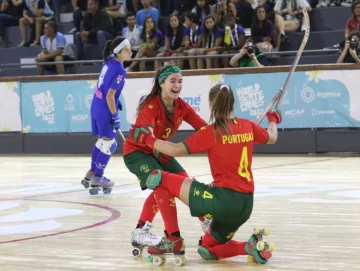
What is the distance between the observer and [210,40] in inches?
714

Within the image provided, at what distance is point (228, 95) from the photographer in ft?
19.3

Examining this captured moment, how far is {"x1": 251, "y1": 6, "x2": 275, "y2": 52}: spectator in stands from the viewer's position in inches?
695

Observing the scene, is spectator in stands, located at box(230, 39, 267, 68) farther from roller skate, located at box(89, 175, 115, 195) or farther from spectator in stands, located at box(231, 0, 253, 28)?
roller skate, located at box(89, 175, 115, 195)

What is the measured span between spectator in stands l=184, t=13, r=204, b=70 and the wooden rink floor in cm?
462

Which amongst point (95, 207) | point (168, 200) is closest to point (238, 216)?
point (168, 200)

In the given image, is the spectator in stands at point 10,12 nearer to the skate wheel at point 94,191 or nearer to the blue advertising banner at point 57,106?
the blue advertising banner at point 57,106

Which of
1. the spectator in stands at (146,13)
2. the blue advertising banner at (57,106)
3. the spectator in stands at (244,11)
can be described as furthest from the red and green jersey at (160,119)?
the spectator in stands at (146,13)

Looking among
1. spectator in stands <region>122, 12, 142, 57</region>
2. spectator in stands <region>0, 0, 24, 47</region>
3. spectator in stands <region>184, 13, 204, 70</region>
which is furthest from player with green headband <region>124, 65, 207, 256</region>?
spectator in stands <region>0, 0, 24, 47</region>

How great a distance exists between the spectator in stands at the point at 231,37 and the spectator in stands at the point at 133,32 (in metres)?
2.58

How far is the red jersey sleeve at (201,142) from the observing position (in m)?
5.87

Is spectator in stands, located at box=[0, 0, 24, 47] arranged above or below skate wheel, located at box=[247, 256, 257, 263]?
above

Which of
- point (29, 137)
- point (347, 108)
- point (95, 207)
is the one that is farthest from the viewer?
point (29, 137)

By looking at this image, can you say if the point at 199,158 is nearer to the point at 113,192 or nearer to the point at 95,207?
the point at 113,192

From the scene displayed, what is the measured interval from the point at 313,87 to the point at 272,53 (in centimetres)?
117
